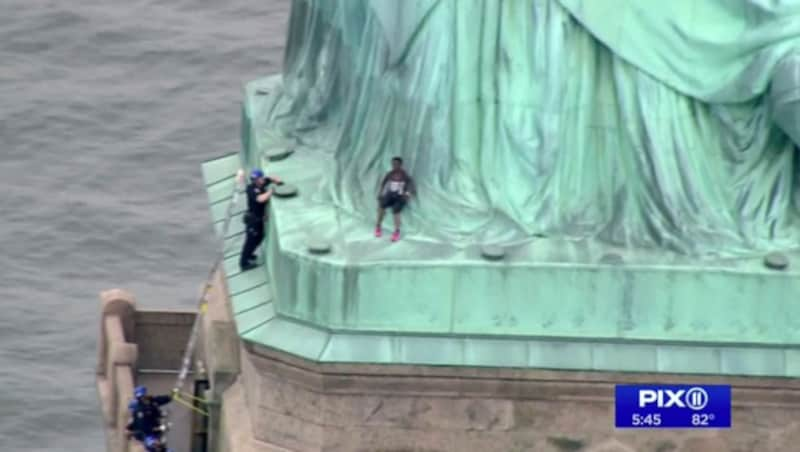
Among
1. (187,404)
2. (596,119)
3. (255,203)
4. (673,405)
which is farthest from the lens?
(187,404)

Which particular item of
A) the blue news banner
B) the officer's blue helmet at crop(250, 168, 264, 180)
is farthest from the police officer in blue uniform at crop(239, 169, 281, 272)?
the blue news banner

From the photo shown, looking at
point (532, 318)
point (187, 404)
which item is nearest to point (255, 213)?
point (187, 404)

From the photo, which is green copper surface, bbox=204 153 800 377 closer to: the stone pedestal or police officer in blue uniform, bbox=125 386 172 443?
the stone pedestal

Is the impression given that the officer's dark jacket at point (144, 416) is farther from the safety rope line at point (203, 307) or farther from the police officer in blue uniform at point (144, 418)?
the safety rope line at point (203, 307)

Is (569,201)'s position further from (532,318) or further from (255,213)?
(255,213)

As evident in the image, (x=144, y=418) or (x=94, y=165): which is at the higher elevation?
(x=94, y=165)

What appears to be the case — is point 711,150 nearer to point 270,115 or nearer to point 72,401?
point 270,115
